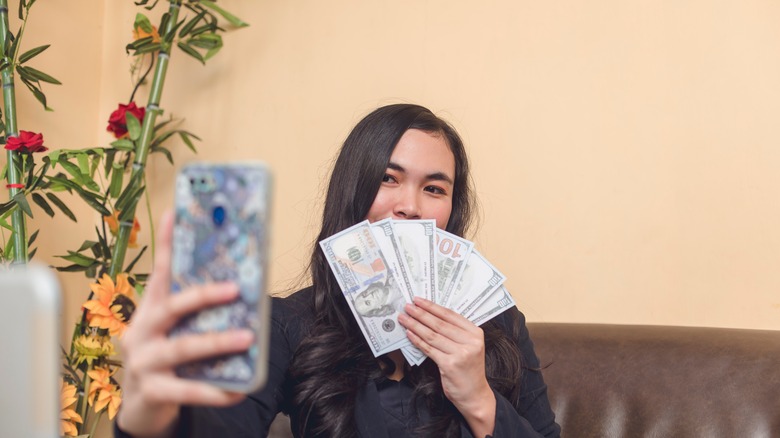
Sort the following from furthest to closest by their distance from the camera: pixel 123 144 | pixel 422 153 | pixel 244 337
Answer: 1. pixel 123 144
2. pixel 422 153
3. pixel 244 337

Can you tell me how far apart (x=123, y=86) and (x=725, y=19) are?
2241mm

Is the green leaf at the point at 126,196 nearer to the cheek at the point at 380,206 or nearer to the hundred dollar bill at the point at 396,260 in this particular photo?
the cheek at the point at 380,206

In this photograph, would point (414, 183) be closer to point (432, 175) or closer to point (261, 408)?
point (432, 175)

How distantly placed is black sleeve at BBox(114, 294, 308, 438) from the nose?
310 mm

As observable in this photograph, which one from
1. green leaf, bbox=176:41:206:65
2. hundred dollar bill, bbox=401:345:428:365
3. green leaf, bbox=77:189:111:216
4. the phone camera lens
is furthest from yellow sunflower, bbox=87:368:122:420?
the phone camera lens

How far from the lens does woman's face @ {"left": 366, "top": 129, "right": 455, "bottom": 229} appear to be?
1.68 m

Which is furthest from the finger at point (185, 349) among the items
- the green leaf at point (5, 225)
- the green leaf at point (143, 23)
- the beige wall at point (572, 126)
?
the green leaf at point (143, 23)

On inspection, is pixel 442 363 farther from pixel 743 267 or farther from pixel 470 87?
pixel 470 87

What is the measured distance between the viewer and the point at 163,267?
2.52 feet

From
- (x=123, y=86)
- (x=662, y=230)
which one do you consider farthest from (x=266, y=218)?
(x=123, y=86)

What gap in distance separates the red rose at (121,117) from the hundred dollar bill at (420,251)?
1541mm

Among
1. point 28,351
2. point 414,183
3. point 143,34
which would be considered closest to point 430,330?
point 414,183

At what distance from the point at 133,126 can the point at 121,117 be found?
5cm

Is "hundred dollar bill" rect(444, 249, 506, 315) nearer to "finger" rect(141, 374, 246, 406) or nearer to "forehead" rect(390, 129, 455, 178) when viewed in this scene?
"forehead" rect(390, 129, 455, 178)
